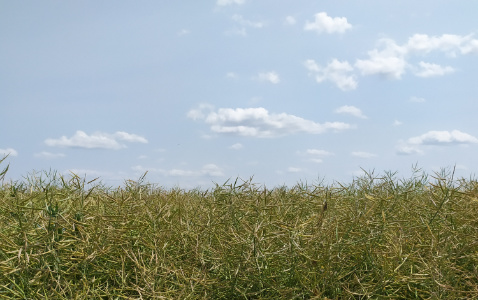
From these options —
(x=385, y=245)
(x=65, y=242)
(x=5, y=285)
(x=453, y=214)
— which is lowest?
(x=5, y=285)

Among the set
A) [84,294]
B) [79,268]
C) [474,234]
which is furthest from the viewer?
[474,234]

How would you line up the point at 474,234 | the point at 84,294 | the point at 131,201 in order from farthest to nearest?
the point at 131,201 < the point at 474,234 < the point at 84,294

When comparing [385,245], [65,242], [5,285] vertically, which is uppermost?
[385,245]

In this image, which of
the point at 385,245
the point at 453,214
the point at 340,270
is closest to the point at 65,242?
the point at 340,270

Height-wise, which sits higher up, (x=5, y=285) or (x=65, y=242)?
(x=65, y=242)

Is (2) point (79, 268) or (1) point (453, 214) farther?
(1) point (453, 214)

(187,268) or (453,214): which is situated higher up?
(453,214)

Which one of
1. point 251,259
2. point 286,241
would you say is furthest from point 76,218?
point 286,241

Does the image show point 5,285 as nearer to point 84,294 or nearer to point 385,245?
Answer: point 84,294

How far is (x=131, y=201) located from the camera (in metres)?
2.42

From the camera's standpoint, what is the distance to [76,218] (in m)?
2.05

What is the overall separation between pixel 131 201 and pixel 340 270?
45.0 inches

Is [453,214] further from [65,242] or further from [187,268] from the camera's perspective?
[65,242]

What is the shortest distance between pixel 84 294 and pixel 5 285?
324 millimetres
